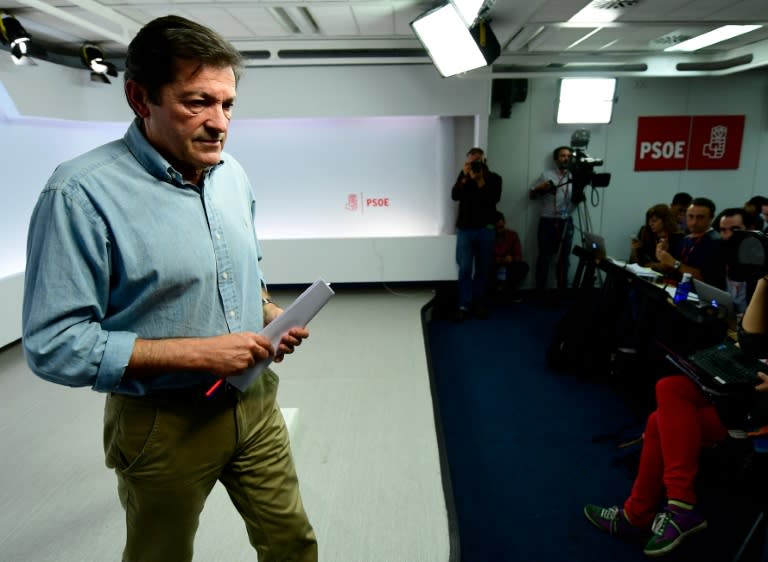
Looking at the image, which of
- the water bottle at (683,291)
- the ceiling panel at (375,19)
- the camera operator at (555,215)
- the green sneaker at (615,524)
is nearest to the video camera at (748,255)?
the green sneaker at (615,524)

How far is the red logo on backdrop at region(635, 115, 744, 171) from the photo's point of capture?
5.02 m

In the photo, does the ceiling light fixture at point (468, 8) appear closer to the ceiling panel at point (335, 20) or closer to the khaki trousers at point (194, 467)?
the ceiling panel at point (335, 20)

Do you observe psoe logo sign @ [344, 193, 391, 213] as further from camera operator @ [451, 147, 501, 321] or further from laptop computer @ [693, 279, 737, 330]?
laptop computer @ [693, 279, 737, 330]

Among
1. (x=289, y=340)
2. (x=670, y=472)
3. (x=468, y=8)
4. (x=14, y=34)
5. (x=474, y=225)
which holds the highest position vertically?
(x=468, y=8)

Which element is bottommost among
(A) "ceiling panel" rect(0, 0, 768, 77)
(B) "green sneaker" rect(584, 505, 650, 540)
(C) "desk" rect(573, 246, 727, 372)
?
(B) "green sneaker" rect(584, 505, 650, 540)

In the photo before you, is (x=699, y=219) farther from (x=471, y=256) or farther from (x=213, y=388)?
(x=213, y=388)

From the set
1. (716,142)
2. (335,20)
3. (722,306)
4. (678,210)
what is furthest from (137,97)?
(716,142)

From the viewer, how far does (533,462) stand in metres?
2.33

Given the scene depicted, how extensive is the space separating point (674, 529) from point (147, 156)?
6.57ft

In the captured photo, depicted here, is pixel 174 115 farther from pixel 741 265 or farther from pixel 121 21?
pixel 121 21

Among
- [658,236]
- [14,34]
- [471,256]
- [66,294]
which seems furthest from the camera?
[471,256]

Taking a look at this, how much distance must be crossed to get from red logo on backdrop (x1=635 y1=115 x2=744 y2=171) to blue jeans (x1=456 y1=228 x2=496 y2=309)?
6.66 ft

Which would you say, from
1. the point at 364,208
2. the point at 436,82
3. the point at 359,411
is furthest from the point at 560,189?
the point at 359,411

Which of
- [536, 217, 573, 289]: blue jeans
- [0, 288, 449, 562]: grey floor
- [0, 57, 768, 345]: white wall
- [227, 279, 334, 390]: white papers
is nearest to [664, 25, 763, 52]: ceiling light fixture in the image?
[0, 57, 768, 345]: white wall
